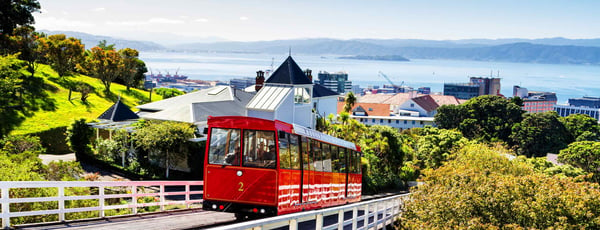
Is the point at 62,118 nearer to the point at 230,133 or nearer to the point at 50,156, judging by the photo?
the point at 50,156

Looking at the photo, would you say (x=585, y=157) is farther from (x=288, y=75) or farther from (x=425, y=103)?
(x=425, y=103)

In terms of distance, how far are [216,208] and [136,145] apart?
19427 millimetres

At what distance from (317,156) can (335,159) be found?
2470 mm

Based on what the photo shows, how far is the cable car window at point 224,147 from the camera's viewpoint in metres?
13.1

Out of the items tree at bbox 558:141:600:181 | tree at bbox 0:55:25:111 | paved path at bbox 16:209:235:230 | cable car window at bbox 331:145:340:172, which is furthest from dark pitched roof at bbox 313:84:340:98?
paved path at bbox 16:209:235:230

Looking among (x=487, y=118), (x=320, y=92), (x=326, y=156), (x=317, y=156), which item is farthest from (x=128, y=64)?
(x=317, y=156)

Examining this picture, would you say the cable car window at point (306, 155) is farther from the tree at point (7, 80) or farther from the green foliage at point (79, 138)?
A: the tree at point (7, 80)

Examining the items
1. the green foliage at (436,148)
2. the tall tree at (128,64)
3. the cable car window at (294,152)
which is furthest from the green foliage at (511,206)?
the tall tree at (128,64)

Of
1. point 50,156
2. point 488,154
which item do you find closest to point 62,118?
point 50,156

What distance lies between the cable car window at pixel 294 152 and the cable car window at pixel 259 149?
3.02ft

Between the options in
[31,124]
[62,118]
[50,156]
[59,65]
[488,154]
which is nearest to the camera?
[488,154]

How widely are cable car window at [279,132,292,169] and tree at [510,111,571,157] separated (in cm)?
6353

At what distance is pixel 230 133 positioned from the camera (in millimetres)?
13203

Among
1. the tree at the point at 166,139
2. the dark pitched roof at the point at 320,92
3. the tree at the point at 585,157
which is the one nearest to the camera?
the tree at the point at 166,139
